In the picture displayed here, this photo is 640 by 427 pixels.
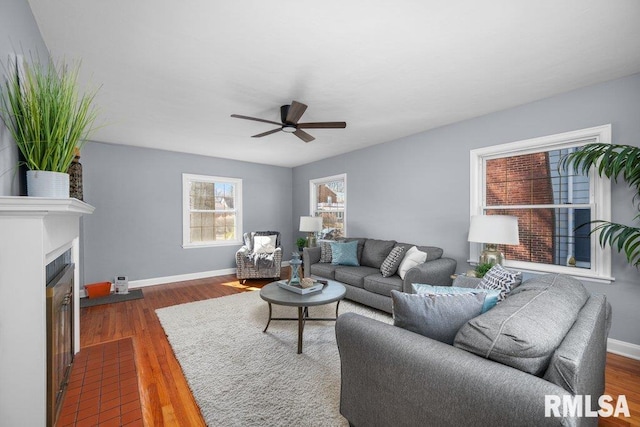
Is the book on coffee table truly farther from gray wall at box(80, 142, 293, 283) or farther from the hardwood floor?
gray wall at box(80, 142, 293, 283)

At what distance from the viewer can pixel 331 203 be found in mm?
5883

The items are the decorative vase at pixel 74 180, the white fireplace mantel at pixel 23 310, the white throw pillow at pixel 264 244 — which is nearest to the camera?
the white fireplace mantel at pixel 23 310

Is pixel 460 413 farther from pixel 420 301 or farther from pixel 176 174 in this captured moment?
pixel 176 174

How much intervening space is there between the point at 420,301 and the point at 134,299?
4.44 meters

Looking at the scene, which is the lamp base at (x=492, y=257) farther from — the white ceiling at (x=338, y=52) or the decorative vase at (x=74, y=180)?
the decorative vase at (x=74, y=180)

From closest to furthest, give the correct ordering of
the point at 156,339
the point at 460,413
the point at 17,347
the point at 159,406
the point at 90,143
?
1. the point at 460,413
2. the point at 17,347
3. the point at 159,406
4. the point at 156,339
5. the point at 90,143

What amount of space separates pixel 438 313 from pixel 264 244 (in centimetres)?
446

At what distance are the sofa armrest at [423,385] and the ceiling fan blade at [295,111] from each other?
1.96 metres

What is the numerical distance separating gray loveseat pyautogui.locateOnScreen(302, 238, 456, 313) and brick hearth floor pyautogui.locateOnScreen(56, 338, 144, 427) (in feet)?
8.30

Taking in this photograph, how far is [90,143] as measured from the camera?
4.42m

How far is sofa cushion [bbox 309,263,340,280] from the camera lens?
412cm

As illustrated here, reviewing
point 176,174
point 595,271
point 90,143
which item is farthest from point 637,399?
point 90,143

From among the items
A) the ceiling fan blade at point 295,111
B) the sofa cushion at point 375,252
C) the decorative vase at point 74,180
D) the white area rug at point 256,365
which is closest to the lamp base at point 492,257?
the white area rug at point 256,365

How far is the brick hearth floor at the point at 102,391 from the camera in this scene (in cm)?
165
